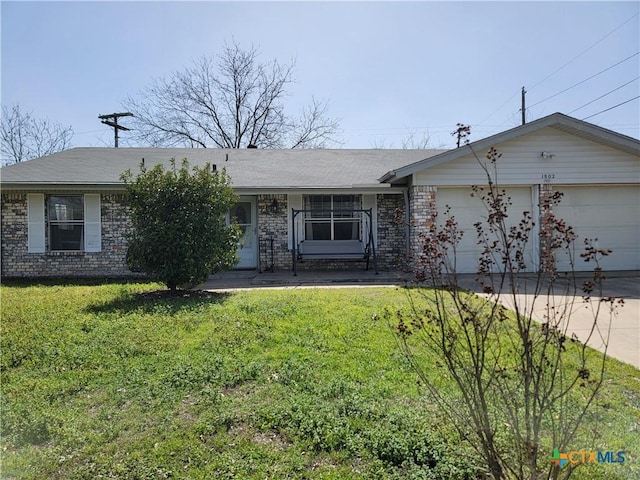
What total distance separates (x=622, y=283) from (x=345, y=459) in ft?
30.9

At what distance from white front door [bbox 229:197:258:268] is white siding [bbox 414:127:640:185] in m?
5.27

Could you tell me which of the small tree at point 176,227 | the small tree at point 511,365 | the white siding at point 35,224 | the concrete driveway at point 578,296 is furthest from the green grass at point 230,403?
the white siding at point 35,224

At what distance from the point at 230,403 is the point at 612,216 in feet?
39.9

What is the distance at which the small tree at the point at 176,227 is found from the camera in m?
7.55

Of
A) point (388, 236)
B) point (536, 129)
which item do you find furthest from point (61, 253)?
point (536, 129)

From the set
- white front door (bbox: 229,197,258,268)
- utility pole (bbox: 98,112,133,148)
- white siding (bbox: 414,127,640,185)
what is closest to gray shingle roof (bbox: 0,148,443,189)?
white front door (bbox: 229,197,258,268)

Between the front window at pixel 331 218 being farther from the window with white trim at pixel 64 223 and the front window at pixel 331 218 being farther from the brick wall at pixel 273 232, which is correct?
the window with white trim at pixel 64 223

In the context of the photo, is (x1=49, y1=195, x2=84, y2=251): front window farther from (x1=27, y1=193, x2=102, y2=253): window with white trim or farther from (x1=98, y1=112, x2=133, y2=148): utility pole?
(x1=98, y1=112, x2=133, y2=148): utility pole

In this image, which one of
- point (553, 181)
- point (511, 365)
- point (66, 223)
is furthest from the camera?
point (66, 223)

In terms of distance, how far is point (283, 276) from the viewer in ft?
35.9

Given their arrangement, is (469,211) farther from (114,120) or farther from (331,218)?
(114,120)

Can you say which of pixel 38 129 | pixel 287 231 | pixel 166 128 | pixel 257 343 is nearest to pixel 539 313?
pixel 257 343

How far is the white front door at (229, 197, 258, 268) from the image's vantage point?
12890mm

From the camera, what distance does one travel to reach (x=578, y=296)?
7.37 meters
